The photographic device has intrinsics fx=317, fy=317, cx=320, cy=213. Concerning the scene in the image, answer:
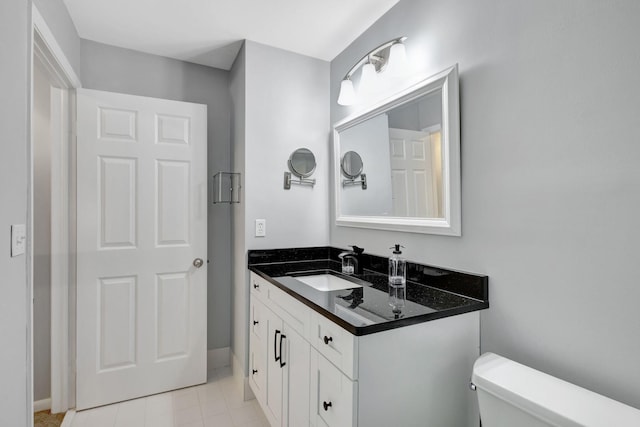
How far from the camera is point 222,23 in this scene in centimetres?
198

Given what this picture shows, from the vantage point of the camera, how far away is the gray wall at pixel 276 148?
217 cm

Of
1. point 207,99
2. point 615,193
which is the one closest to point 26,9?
point 207,99

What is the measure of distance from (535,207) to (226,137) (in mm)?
2223

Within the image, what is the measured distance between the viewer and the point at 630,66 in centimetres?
88

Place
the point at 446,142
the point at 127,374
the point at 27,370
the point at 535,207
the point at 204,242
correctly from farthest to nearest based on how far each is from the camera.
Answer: the point at 204,242
the point at 127,374
the point at 446,142
the point at 27,370
the point at 535,207

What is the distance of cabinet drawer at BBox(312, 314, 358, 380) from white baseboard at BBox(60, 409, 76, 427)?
174 cm

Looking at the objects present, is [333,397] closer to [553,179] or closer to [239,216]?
[553,179]

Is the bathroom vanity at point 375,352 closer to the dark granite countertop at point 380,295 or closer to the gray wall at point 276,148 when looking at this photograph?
the dark granite countertop at point 380,295

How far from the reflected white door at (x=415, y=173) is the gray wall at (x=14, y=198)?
5.26ft

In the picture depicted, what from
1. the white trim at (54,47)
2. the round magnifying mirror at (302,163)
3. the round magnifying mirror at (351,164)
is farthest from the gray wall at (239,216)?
the white trim at (54,47)

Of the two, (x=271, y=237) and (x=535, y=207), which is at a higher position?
(x=535, y=207)

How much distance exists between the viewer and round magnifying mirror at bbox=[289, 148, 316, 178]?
228 cm

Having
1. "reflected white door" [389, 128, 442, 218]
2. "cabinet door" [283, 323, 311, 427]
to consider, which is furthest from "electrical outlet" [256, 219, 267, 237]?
"reflected white door" [389, 128, 442, 218]

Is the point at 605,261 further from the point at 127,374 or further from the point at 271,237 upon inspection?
the point at 127,374
